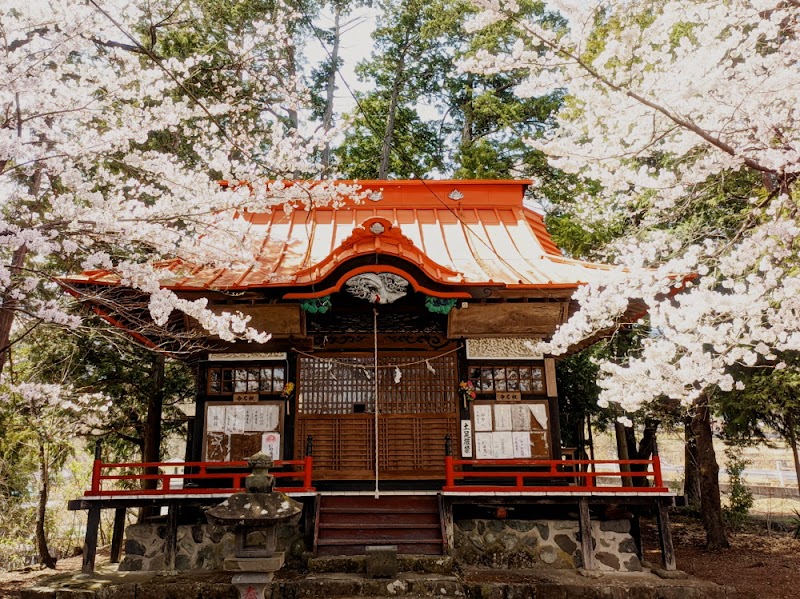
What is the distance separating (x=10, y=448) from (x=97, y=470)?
4021mm

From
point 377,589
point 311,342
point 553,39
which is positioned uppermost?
point 553,39

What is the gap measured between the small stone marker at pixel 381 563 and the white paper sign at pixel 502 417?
10.7 feet

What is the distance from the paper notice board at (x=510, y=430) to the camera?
33.5 ft

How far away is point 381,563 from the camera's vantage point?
308 inches

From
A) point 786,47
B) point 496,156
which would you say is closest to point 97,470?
point 786,47

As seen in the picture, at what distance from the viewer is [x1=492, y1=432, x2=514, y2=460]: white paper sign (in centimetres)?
1019

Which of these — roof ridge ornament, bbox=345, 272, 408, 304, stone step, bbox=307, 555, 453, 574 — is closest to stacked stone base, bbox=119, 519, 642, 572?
stone step, bbox=307, 555, 453, 574

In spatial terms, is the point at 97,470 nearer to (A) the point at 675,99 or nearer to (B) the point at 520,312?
(B) the point at 520,312

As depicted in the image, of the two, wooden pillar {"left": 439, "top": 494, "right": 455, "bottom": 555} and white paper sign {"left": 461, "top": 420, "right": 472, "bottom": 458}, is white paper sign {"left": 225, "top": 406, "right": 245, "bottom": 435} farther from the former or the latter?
white paper sign {"left": 461, "top": 420, "right": 472, "bottom": 458}

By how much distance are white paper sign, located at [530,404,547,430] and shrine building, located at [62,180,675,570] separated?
0.04 metres

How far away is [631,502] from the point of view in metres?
9.06

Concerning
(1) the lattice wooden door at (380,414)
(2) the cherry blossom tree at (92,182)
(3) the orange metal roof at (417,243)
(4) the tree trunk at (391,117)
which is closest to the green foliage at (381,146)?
(4) the tree trunk at (391,117)

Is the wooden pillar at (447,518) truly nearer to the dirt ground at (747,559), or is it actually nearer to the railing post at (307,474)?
the railing post at (307,474)

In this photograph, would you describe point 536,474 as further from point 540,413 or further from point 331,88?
point 331,88
